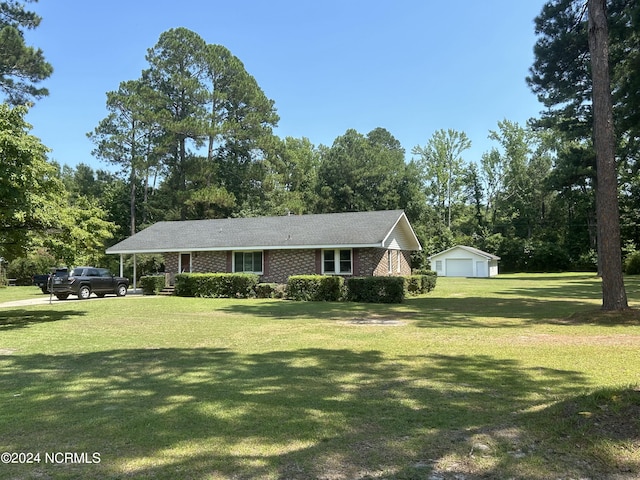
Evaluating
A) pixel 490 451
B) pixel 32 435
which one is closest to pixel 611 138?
pixel 490 451

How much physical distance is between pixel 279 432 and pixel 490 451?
72.1 inches

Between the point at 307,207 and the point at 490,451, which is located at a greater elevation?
the point at 307,207

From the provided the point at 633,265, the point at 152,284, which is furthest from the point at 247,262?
the point at 633,265

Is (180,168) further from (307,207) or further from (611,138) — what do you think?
(611,138)

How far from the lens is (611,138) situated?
1305 cm

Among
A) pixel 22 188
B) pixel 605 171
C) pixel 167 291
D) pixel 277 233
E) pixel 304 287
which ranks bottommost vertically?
pixel 167 291

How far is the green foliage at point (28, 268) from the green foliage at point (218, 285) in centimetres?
2013

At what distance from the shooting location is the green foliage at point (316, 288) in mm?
20344

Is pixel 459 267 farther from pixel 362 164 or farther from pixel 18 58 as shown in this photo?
pixel 18 58

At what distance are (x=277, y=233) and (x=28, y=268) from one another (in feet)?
82.8

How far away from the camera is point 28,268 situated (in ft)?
127

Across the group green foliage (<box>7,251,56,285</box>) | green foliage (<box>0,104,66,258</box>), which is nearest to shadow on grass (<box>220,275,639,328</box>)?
green foliage (<box>0,104,66,258</box>)

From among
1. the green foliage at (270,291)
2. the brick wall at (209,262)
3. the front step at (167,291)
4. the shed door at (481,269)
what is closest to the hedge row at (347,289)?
the green foliage at (270,291)

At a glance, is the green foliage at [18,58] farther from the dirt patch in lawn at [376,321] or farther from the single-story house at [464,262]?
the single-story house at [464,262]
